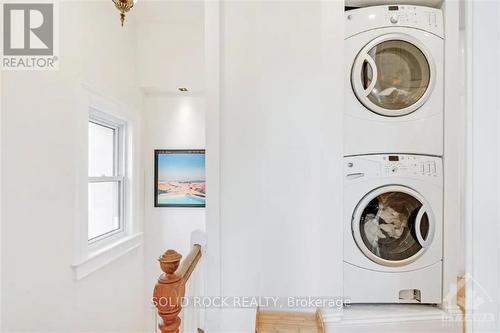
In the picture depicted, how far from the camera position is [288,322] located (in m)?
1.63

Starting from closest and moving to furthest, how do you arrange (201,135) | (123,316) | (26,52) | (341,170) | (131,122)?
(341,170) → (26,52) → (123,316) → (131,122) → (201,135)

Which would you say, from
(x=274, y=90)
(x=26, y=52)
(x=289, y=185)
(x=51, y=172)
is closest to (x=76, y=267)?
(x=51, y=172)

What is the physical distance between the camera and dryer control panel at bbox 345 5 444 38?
5.56 ft

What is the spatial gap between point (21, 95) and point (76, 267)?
47.8 inches

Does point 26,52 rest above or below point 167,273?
above

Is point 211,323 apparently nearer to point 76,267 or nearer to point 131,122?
point 76,267

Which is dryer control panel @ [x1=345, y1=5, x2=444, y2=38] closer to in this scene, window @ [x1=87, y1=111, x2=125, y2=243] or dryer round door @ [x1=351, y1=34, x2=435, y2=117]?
dryer round door @ [x1=351, y1=34, x2=435, y2=117]

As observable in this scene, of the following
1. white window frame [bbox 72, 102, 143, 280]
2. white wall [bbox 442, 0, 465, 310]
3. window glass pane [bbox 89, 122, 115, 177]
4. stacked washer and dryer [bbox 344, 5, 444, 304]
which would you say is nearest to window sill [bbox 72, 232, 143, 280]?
white window frame [bbox 72, 102, 143, 280]

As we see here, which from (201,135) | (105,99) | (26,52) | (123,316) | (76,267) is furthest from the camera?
(201,135)

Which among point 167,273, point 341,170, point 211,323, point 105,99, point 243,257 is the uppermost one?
point 105,99

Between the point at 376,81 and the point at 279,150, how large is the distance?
27.6 inches

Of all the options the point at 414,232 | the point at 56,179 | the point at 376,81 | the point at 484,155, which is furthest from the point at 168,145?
the point at 484,155

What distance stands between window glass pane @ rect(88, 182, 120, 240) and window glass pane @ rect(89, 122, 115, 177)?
0.42 ft

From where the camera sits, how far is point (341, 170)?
165 cm
